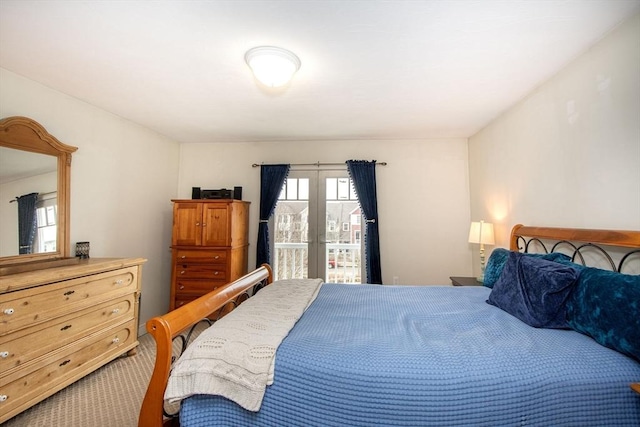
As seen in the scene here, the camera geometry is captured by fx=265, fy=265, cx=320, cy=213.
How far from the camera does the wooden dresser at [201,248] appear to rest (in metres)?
3.33

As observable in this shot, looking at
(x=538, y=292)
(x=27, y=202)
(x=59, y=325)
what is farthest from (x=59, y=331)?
(x=538, y=292)

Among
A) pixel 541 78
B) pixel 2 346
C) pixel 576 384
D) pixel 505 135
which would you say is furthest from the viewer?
pixel 505 135

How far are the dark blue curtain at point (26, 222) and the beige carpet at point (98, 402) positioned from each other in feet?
3.81

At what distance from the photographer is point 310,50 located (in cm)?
182

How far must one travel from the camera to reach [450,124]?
3.21 m

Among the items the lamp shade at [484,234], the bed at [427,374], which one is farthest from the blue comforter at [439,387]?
the lamp shade at [484,234]

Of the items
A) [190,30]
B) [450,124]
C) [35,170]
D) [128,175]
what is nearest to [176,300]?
[128,175]

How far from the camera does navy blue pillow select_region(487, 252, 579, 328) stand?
1.50 m

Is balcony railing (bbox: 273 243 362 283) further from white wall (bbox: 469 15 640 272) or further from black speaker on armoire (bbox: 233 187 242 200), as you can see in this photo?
white wall (bbox: 469 15 640 272)

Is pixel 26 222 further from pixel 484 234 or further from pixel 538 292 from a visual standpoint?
pixel 484 234

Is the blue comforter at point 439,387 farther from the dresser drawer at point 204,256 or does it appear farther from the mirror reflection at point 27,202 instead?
the dresser drawer at point 204,256

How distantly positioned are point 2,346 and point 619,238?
3751mm

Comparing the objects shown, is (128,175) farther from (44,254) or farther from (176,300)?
(176,300)

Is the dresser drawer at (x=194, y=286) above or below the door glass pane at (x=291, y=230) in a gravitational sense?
below
